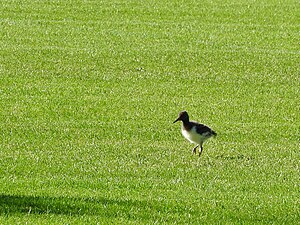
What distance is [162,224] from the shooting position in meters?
11.3

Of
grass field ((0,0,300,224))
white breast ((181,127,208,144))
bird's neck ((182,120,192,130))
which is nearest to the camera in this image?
grass field ((0,0,300,224))

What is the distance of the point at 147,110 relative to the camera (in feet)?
65.5

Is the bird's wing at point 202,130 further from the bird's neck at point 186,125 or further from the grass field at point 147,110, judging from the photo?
the grass field at point 147,110

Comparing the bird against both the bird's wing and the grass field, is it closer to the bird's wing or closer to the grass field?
the bird's wing

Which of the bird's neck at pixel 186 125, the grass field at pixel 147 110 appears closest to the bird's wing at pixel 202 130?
the bird's neck at pixel 186 125

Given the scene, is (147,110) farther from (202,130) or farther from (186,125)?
(202,130)

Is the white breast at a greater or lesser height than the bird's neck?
lesser

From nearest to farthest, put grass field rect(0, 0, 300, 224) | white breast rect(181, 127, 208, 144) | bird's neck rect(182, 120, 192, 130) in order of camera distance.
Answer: grass field rect(0, 0, 300, 224), white breast rect(181, 127, 208, 144), bird's neck rect(182, 120, 192, 130)

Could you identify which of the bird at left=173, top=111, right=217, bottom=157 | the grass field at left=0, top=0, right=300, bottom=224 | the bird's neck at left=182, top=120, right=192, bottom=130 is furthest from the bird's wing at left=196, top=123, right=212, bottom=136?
the grass field at left=0, top=0, right=300, bottom=224

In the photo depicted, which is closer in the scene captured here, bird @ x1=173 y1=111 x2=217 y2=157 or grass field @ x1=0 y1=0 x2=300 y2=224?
grass field @ x1=0 y1=0 x2=300 y2=224

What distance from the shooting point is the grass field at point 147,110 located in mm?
12469

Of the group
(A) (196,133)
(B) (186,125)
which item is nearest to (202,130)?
(A) (196,133)

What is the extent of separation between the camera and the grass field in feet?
40.9

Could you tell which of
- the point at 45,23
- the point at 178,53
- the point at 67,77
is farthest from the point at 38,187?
the point at 45,23
